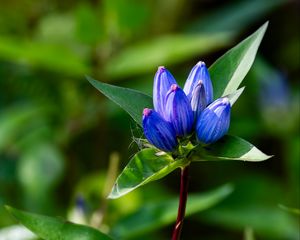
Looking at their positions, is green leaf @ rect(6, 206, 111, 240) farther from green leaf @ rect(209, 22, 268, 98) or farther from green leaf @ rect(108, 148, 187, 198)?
green leaf @ rect(209, 22, 268, 98)

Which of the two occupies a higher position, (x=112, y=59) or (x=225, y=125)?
(x=112, y=59)

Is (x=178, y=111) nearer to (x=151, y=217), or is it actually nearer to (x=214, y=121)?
(x=214, y=121)

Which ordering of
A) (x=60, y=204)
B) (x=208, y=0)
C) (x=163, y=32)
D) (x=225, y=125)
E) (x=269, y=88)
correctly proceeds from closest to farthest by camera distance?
(x=225, y=125) → (x=60, y=204) → (x=269, y=88) → (x=163, y=32) → (x=208, y=0)

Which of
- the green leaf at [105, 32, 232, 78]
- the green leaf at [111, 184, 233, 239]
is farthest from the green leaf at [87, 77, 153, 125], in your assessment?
the green leaf at [105, 32, 232, 78]

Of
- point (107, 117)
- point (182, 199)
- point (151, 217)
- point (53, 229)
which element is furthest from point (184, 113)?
point (107, 117)

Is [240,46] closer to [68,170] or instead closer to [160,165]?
[160,165]

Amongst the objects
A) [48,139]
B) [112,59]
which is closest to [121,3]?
[112,59]

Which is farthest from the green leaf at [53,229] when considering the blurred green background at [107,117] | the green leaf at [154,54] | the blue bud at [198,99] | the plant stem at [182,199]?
the green leaf at [154,54]
